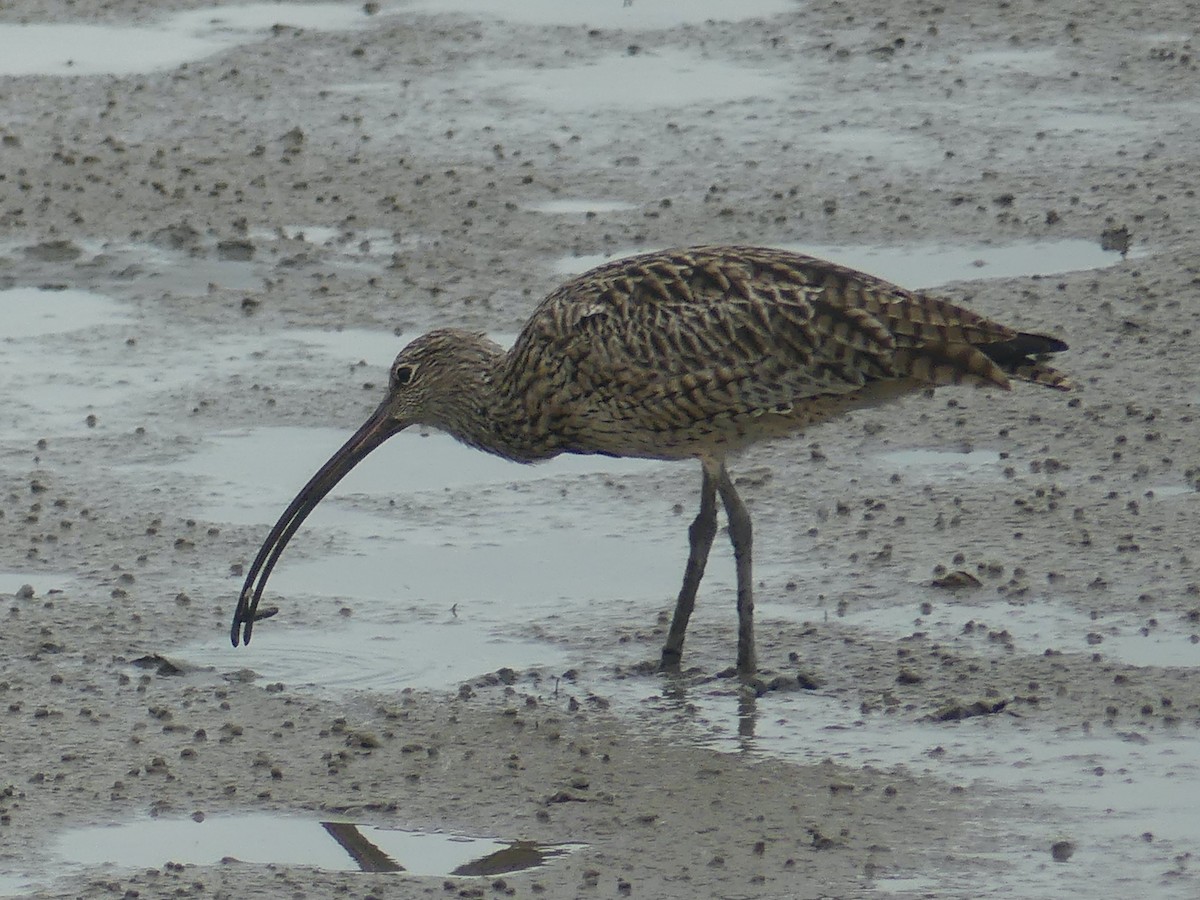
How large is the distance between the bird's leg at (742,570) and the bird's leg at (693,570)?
0.08 metres

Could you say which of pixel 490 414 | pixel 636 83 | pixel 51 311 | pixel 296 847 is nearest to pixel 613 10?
pixel 636 83

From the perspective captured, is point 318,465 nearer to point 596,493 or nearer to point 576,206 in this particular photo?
point 596,493

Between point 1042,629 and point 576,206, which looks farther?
point 576,206

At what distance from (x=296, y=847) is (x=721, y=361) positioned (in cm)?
225

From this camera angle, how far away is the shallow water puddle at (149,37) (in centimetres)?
1595

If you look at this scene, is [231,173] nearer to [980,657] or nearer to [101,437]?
[101,437]

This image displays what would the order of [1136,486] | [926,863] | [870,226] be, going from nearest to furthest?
[926,863]
[1136,486]
[870,226]

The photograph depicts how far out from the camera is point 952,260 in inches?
487

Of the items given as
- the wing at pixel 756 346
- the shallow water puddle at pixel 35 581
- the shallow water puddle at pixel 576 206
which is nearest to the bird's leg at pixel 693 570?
the wing at pixel 756 346

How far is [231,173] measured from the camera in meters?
13.9

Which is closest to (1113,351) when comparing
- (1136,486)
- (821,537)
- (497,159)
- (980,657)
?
(1136,486)

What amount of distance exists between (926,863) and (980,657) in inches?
63.8

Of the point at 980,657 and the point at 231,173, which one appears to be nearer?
the point at 980,657

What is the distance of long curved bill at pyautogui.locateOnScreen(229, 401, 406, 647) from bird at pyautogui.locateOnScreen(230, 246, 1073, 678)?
24 millimetres
